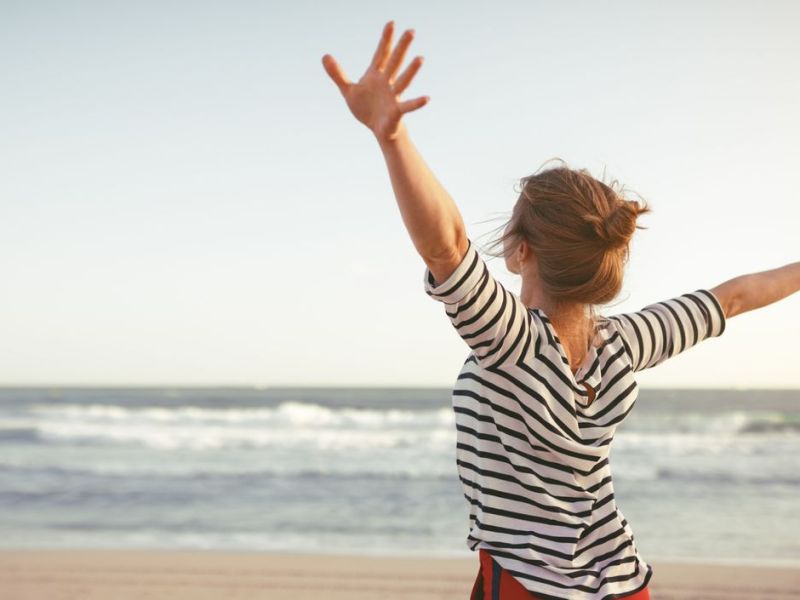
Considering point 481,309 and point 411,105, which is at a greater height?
point 411,105

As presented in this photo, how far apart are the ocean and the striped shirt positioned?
6027 millimetres

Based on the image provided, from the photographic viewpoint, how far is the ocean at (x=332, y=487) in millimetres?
7820

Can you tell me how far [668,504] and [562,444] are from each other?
8.83 meters

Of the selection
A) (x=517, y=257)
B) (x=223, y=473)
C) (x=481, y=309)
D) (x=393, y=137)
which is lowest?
(x=223, y=473)

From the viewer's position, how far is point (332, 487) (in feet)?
34.5

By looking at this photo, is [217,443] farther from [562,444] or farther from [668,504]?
[562,444]

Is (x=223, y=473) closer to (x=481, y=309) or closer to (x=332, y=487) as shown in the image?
(x=332, y=487)

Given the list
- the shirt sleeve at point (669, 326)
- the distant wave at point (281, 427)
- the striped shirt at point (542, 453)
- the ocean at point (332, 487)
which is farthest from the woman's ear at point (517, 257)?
the distant wave at point (281, 427)

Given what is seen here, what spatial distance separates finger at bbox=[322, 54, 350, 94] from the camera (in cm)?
115

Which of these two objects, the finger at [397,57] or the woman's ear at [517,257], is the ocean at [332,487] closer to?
the woman's ear at [517,257]

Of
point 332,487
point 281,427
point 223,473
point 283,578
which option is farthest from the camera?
point 281,427

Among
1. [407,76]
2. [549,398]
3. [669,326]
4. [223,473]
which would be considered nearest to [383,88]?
[407,76]

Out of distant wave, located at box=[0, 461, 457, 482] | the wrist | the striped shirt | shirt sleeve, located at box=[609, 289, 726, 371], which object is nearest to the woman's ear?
the striped shirt

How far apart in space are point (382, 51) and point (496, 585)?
2.95ft
